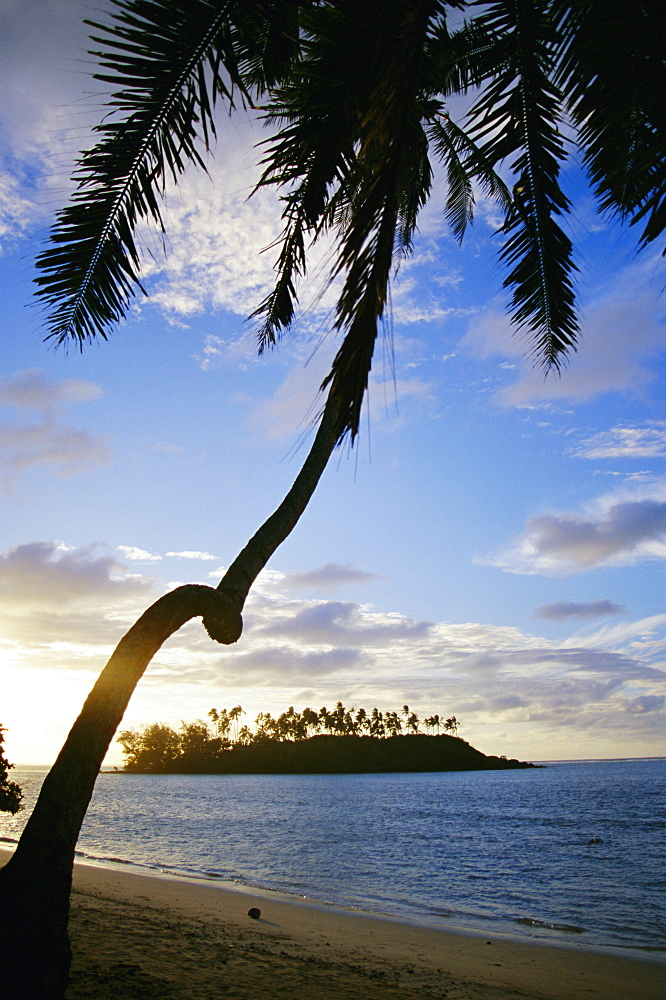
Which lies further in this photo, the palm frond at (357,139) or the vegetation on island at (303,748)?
the vegetation on island at (303,748)

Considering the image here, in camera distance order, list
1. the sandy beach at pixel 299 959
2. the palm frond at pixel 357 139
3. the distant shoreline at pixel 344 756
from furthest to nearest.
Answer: the distant shoreline at pixel 344 756 → the sandy beach at pixel 299 959 → the palm frond at pixel 357 139

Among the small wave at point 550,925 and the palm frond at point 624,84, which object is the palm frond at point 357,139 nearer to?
the palm frond at point 624,84

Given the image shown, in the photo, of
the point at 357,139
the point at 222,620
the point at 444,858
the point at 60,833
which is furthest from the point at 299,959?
the point at 444,858

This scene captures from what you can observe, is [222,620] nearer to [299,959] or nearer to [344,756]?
[299,959]

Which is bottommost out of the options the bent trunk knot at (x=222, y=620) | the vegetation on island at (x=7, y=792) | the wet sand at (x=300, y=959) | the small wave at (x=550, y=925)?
the small wave at (x=550, y=925)

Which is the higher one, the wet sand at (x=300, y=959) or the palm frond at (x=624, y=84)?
the palm frond at (x=624, y=84)

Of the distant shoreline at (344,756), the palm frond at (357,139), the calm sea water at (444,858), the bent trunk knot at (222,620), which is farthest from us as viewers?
the distant shoreline at (344,756)

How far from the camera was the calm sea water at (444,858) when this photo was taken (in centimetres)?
1459

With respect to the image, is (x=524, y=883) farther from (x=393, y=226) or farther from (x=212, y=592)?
(x=393, y=226)

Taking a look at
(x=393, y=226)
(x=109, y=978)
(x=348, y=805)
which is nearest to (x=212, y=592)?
(x=393, y=226)

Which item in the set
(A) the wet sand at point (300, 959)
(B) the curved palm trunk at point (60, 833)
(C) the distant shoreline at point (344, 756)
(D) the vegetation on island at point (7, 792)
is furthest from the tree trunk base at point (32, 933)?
(C) the distant shoreline at point (344, 756)

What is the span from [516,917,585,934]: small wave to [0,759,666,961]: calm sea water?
35 millimetres

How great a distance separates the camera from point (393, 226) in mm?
2523

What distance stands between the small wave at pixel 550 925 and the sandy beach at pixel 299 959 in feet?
8.12
